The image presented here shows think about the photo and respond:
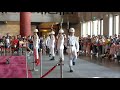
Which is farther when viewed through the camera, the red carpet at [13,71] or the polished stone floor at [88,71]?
the polished stone floor at [88,71]

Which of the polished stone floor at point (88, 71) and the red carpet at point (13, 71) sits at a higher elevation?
the red carpet at point (13, 71)

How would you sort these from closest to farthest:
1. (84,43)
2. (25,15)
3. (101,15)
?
(84,43), (101,15), (25,15)

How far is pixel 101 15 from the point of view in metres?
31.3

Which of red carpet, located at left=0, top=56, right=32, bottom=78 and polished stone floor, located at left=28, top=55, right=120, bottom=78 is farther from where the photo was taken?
polished stone floor, located at left=28, top=55, right=120, bottom=78

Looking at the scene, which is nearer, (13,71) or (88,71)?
(13,71)

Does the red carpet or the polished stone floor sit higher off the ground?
the red carpet
